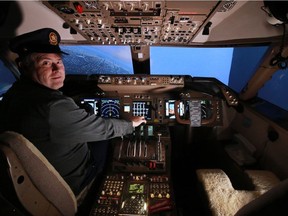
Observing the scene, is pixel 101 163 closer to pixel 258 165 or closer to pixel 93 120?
pixel 93 120

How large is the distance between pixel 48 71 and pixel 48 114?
30 centimetres

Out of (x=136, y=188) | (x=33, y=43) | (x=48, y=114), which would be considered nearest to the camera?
(x=48, y=114)

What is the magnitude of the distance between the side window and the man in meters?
1.18

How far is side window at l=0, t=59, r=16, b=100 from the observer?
2094mm

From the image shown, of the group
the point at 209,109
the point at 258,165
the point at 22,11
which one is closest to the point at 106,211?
the point at 209,109

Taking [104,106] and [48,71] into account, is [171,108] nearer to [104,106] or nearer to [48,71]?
[104,106]

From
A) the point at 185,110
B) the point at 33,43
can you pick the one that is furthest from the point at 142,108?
the point at 33,43

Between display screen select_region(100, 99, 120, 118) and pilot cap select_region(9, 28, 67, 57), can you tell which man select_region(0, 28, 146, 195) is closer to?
pilot cap select_region(9, 28, 67, 57)

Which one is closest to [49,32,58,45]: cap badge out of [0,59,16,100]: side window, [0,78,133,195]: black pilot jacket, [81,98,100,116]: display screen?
[0,78,133,195]: black pilot jacket

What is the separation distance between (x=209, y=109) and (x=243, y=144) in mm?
495

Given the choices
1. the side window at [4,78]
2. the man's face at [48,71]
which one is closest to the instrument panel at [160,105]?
the man's face at [48,71]

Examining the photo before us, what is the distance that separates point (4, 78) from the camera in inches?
85.9

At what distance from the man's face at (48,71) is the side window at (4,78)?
123cm

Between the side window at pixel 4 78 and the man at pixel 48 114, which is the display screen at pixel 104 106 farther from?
the side window at pixel 4 78
